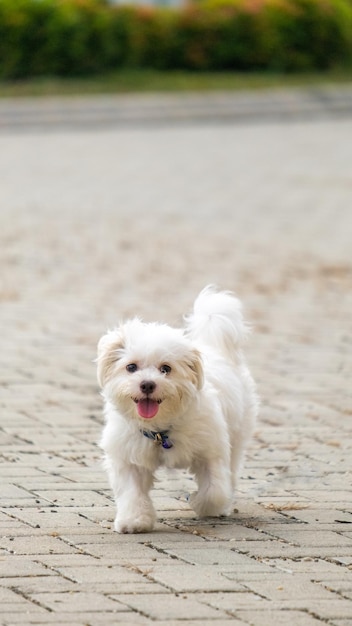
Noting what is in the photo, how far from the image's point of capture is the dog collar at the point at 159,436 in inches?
192

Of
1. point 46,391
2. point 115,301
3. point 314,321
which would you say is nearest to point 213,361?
point 46,391

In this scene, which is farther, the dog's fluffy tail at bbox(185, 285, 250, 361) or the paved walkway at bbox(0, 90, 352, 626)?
the dog's fluffy tail at bbox(185, 285, 250, 361)

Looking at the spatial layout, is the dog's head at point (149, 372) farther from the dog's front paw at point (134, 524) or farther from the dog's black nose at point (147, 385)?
the dog's front paw at point (134, 524)

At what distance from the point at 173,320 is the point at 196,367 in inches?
177

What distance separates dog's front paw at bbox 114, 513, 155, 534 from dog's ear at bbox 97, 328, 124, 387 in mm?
482

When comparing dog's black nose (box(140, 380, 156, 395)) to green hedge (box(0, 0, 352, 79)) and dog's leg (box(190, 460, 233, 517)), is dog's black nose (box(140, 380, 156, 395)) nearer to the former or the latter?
dog's leg (box(190, 460, 233, 517))

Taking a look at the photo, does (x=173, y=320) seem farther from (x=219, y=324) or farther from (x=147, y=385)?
(x=147, y=385)

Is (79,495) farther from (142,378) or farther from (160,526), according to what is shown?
(142,378)

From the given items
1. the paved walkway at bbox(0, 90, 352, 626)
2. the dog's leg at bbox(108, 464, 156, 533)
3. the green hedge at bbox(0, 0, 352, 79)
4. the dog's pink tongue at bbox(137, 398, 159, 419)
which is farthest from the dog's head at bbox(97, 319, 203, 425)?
the green hedge at bbox(0, 0, 352, 79)

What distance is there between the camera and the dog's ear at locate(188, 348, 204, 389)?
475cm

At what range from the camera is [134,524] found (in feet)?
15.8

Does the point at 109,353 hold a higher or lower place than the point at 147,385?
higher

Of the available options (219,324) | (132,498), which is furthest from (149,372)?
(219,324)

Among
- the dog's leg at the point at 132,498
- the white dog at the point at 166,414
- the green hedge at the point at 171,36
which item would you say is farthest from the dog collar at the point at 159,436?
the green hedge at the point at 171,36
